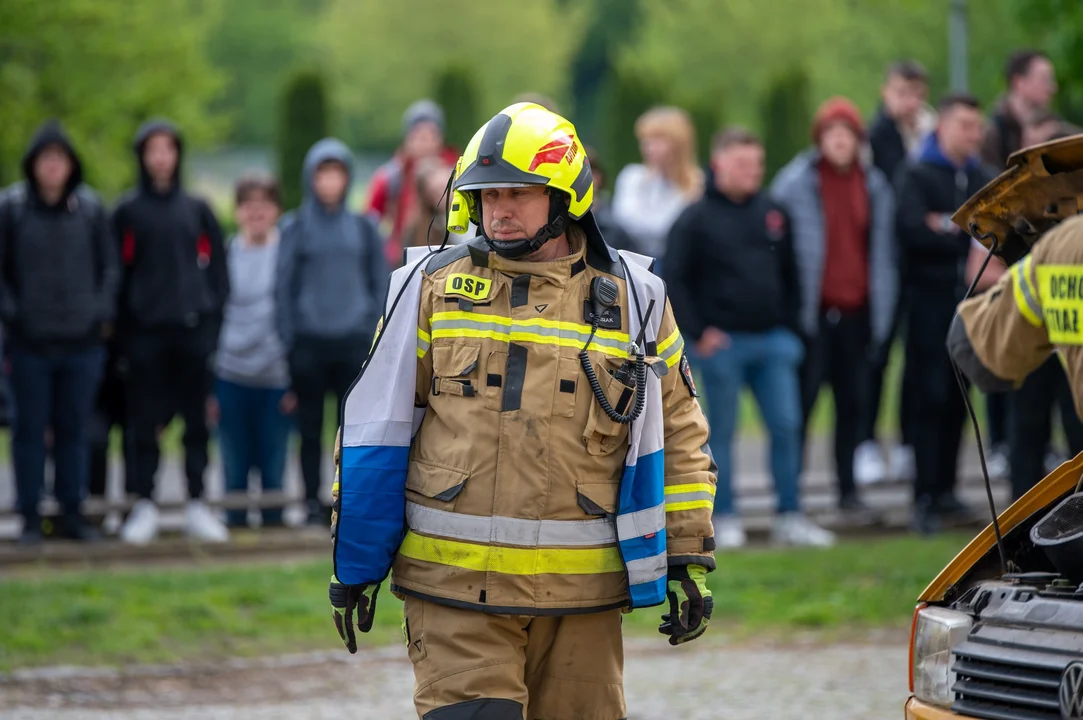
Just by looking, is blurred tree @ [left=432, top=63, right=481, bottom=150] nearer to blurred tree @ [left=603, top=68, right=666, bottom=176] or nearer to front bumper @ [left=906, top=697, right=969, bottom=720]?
blurred tree @ [left=603, top=68, right=666, bottom=176]

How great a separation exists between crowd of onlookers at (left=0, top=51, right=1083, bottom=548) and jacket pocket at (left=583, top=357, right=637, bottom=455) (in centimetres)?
560

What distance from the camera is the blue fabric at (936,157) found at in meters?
11.1

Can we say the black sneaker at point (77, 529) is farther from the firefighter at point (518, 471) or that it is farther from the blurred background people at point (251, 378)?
the firefighter at point (518, 471)

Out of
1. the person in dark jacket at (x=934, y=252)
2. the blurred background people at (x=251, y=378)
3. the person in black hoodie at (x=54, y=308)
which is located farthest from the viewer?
the blurred background people at (x=251, y=378)

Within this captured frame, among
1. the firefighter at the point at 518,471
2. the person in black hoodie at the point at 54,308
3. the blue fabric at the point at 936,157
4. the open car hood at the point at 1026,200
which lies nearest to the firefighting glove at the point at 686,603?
the firefighter at the point at 518,471

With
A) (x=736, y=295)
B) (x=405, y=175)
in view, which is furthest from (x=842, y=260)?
(x=405, y=175)

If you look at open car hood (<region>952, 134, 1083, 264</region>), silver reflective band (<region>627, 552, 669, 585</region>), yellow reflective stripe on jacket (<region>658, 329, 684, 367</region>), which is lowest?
silver reflective band (<region>627, 552, 669, 585</region>)

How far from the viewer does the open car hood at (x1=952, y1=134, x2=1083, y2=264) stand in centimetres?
529

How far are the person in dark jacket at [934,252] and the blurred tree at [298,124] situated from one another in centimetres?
2435

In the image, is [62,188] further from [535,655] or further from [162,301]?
[535,655]

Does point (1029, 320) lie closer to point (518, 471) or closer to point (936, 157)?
point (518, 471)

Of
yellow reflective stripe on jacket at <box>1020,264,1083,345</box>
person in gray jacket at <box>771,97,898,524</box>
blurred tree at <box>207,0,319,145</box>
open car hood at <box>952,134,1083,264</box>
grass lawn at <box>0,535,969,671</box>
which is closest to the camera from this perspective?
open car hood at <box>952,134,1083,264</box>

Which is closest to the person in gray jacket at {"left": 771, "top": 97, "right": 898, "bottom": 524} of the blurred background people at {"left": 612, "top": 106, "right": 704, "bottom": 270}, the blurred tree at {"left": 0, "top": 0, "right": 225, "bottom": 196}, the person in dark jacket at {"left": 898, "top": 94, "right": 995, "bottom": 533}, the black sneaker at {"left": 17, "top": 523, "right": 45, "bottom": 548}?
the person in dark jacket at {"left": 898, "top": 94, "right": 995, "bottom": 533}

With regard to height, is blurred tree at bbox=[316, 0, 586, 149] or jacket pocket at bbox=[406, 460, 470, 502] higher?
blurred tree at bbox=[316, 0, 586, 149]
